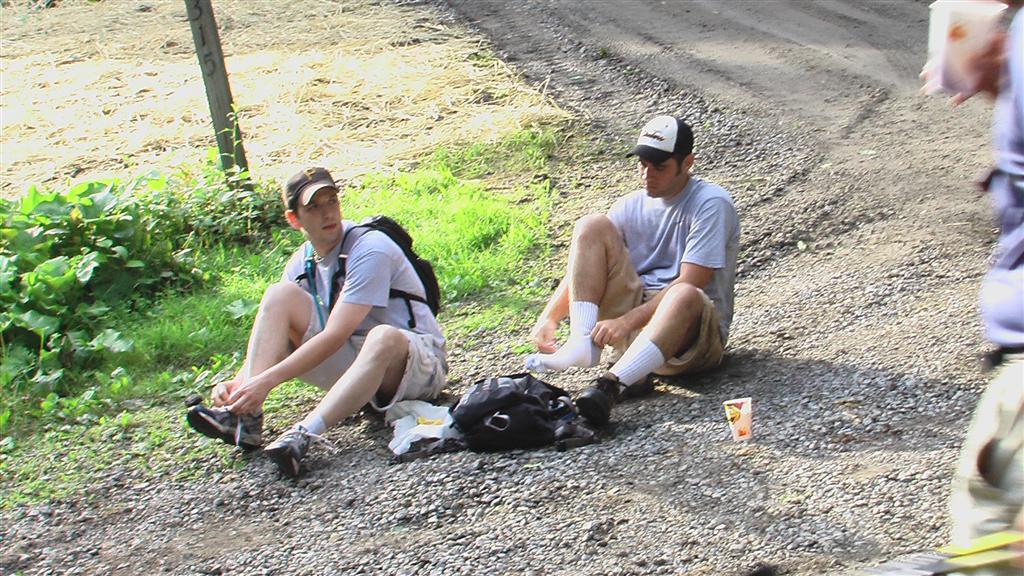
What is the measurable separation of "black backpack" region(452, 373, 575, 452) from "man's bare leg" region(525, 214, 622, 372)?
1.37 feet

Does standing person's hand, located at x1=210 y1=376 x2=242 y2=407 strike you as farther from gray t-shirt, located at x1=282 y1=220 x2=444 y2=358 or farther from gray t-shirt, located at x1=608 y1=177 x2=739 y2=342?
gray t-shirt, located at x1=608 y1=177 x2=739 y2=342

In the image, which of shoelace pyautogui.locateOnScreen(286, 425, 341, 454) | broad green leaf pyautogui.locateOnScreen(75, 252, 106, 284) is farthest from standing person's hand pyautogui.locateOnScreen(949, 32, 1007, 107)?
broad green leaf pyautogui.locateOnScreen(75, 252, 106, 284)

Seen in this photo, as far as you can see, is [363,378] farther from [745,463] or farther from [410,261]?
[745,463]

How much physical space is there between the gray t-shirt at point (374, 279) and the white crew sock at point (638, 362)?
97 cm

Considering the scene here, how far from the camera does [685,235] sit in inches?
228

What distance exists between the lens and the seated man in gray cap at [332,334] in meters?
5.47

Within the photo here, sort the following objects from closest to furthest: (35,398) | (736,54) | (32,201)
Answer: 1. (35,398)
2. (32,201)
3. (736,54)

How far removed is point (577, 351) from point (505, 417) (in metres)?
0.60

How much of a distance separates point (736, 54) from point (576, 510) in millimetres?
7504

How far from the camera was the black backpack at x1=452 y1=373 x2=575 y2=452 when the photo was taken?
514 centimetres

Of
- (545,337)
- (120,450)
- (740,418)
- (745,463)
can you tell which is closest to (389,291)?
(545,337)

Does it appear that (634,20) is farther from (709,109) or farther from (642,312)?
(642,312)

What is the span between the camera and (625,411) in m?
5.51

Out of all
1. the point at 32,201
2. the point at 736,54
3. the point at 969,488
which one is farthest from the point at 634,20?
the point at 969,488
